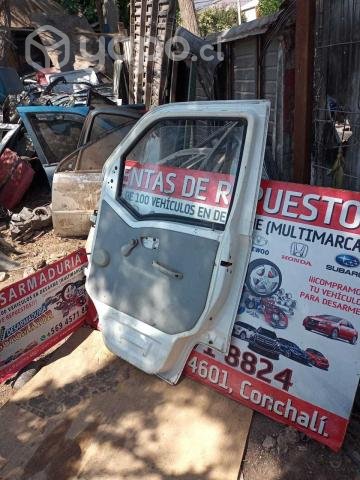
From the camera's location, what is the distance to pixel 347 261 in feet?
6.43

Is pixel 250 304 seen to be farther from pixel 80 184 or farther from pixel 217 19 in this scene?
pixel 217 19

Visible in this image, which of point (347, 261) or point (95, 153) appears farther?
point (95, 153)

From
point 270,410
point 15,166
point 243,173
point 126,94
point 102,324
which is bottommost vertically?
point 270,410

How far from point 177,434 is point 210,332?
1.93 ft

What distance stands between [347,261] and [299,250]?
24 cm

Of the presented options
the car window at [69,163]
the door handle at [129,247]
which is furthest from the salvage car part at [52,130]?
the door handle at [129,247]

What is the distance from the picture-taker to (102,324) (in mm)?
2723

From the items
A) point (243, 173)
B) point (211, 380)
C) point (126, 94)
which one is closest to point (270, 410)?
point (211, 380)

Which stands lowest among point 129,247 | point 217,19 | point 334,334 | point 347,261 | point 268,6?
point 334,334

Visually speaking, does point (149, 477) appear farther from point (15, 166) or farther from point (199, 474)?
point (15, 166)

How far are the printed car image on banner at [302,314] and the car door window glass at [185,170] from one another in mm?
241

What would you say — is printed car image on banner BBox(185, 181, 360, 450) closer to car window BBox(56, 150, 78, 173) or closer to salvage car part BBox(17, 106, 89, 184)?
car window BBox(56, 150, 78, 173)

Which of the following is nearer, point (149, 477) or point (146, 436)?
point (149, 477)

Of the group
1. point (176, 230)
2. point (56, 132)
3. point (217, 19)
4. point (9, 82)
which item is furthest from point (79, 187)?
point (217, 19)
